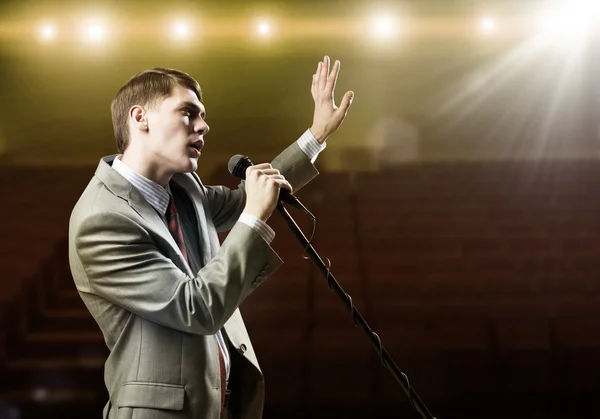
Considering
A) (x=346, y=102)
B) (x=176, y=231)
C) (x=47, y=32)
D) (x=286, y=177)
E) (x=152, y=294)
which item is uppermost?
(x=47, y=32)

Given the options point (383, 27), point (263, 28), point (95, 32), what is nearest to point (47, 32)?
point (95, 32)

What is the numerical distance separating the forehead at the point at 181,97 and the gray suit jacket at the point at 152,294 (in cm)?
13

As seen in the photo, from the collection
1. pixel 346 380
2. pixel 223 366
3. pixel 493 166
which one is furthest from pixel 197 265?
pixel 493 166

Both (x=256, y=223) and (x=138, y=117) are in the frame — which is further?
(x=138, y=117)

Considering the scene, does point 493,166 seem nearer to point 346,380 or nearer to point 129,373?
point 346,380

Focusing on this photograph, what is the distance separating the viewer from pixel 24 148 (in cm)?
201

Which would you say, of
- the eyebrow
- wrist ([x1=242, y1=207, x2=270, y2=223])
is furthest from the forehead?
wrist ([x1=242, y1=207, x2=270, y2=223])

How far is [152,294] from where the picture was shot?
2.44 ft

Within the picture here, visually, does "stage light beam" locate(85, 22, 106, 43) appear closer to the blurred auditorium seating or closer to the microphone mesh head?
the blurred auditorium seating

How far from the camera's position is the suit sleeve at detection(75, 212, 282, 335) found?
2.42 ft

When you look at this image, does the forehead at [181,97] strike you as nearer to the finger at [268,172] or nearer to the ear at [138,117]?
the ear at [138,117]

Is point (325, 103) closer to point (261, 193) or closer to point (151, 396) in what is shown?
point (261, 193)

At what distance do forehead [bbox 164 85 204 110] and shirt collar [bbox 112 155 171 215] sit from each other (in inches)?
4.3

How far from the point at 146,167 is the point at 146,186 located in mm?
26
